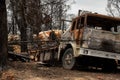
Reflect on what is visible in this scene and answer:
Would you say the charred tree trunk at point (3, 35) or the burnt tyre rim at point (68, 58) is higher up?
the charred tree trunk at point (3, 35)

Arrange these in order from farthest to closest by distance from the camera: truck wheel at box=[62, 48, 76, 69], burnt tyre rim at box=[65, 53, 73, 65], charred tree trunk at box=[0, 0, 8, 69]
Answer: burnt tyre rim at box=[65, 53, 73, 65] → truck wheel at box=[62, 48, 76, 69] → charred tree trunk at box=[0, 0, 8, 69]

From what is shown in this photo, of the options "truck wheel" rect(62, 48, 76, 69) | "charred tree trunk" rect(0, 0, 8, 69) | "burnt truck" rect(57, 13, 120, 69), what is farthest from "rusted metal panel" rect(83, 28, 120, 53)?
"charred tree trunk" rect(0, 0, 8, 69)

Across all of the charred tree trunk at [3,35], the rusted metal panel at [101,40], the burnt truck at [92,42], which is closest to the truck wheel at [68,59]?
the burnt truck at [92,42]

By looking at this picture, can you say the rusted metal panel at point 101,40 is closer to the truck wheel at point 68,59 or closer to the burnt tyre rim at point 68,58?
the truck wheel at point 68,59

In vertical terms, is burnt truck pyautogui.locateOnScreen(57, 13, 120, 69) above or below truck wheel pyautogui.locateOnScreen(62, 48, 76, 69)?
above

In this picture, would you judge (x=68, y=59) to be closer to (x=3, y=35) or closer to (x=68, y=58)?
(x=68, y=58)

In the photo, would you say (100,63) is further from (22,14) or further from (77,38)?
(22,14)

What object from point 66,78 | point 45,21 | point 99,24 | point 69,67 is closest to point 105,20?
point 99,24

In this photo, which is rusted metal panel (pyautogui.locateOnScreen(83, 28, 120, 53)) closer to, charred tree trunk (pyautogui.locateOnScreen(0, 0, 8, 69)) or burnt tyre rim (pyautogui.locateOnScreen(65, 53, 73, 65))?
burnt tyre rim (pyautogui.locateOnScreen(65, 53, 73, 65))

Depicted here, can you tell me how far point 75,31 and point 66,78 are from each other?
4.01 metres

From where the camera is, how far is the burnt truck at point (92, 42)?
634 inches

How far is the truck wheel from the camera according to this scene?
55.0 ft

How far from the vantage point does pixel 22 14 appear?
29672 mm

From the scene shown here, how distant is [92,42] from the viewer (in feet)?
52.8
